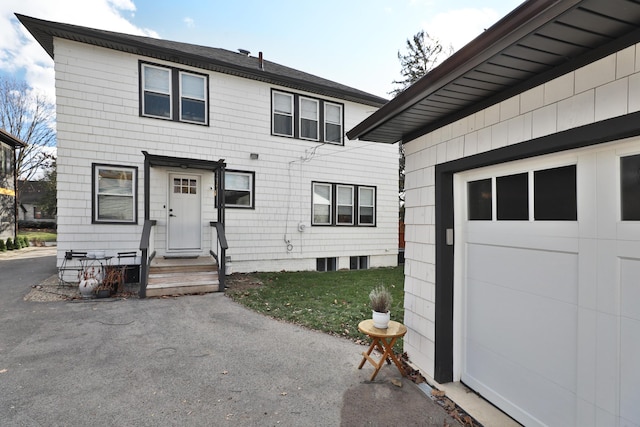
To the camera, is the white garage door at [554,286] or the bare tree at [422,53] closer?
the white garage door at [554,286]

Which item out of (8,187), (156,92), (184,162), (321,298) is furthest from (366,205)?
(8,187)

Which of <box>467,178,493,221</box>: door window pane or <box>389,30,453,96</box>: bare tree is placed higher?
<box>389,30,453,96</box>: bare tree

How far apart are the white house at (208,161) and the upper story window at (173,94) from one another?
0.08 feet

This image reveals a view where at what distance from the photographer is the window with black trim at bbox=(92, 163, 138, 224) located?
24.8 ft

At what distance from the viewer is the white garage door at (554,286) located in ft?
6.17

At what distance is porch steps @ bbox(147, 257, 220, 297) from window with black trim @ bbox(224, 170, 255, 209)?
79.1 inches

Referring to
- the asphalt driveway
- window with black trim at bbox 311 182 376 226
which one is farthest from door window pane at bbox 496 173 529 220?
window with black trim at bbox 311 182 376 226

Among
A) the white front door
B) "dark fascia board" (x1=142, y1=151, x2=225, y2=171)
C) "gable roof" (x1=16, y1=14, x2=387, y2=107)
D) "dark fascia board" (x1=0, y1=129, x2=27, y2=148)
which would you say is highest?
"gable roof" (x1=16, y1=14, x2=387, y2=107)

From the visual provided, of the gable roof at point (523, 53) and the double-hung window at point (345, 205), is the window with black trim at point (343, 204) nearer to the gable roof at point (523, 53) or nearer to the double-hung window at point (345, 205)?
the double-hung window at point (345, 205)

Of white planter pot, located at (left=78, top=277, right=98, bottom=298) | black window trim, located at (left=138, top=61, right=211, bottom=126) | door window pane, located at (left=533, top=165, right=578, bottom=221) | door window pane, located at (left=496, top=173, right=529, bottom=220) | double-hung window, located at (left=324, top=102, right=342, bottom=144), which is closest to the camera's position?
door window pane, located at (left=533, top=165, right=578, bottom=221)

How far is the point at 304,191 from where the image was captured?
990 centimetres

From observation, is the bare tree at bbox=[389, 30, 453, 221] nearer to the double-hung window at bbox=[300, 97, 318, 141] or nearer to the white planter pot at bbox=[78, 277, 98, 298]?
the double-hung window at bbox=[300, 97, 318, 141]

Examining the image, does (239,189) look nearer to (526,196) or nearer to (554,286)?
(526,196)

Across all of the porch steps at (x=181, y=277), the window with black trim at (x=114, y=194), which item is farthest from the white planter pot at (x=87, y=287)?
the window with black trim at (x=114, y=194)
